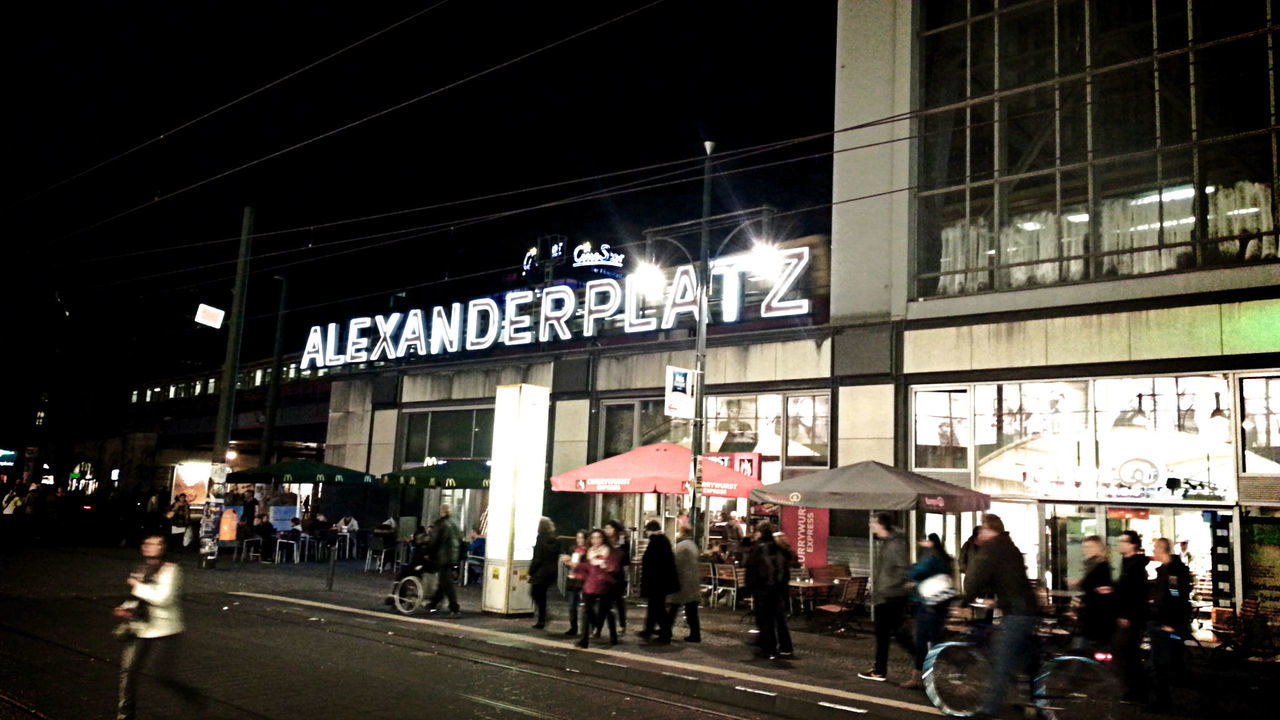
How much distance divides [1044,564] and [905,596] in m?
7.01

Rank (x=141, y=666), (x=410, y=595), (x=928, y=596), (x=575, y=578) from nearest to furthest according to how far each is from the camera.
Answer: (x=141, y=666), (x=928, y=596), (x=575, y=578), (x=410, y=595)

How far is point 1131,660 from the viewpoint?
32.5ft

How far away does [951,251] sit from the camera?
60.0 feet

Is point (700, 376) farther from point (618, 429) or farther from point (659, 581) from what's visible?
point (618, 429)

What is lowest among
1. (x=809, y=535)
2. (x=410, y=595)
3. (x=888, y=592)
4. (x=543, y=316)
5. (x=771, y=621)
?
(x=410, y=595)

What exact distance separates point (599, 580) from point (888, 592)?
4073mm

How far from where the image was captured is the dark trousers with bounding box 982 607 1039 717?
8.11 m

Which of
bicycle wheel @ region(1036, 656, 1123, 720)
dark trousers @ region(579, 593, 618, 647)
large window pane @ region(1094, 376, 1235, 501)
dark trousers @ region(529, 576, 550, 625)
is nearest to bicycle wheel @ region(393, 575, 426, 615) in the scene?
dark trousers @ region(529, 576, 550, 625)

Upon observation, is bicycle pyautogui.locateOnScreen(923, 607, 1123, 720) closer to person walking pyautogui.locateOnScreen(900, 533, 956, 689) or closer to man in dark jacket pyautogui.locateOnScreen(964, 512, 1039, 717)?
man in dark jacket pyautogui.locateOnScreen(964, 512, 1039, 717)

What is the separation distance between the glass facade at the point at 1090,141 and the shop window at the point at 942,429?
6.92ft

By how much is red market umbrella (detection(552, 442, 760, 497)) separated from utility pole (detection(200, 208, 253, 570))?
9457mm

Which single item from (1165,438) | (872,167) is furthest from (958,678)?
(872,167)

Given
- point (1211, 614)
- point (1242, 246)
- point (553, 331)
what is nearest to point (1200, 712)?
point (1211, 614)

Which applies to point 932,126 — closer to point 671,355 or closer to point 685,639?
point 671,355
